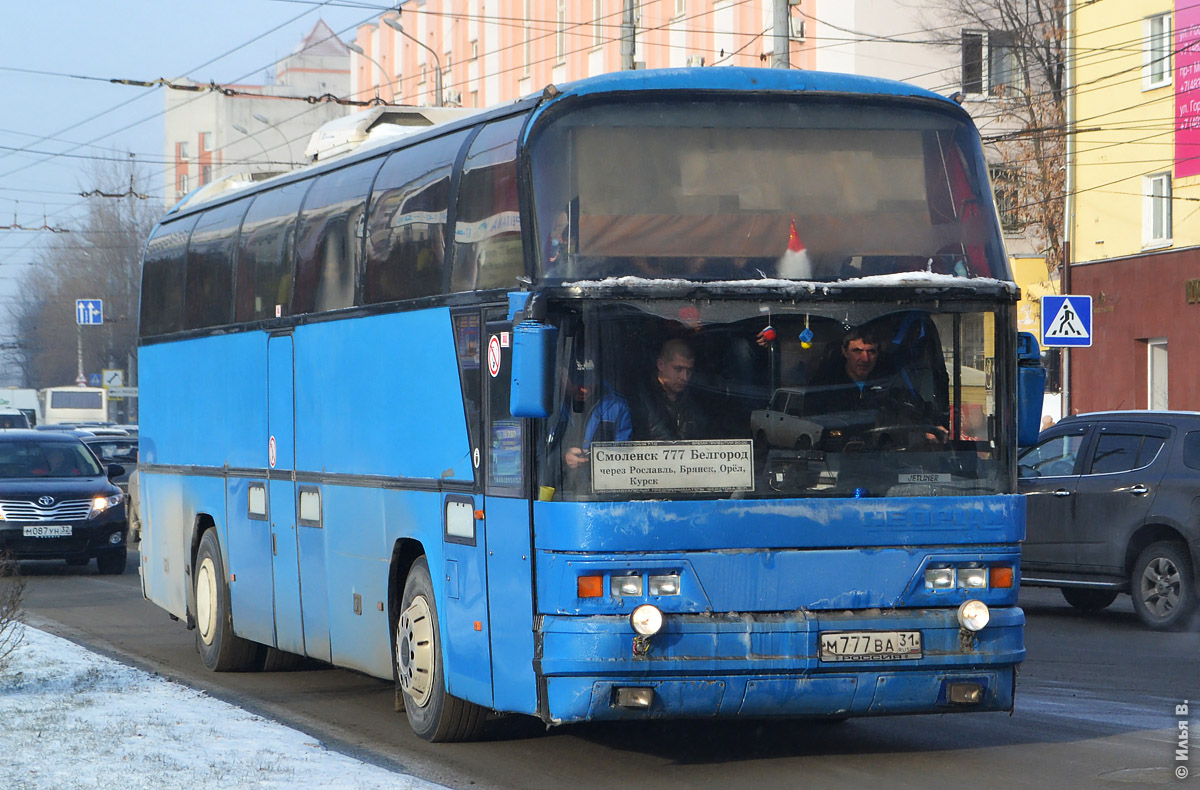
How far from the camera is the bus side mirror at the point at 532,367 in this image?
758 cm

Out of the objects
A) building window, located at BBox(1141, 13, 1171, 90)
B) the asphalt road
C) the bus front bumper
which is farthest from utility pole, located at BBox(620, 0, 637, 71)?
the bus front bumper

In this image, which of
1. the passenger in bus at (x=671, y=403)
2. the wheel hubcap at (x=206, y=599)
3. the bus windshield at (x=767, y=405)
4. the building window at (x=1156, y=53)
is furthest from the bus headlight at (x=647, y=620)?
the building window at (x=1156, y=53)

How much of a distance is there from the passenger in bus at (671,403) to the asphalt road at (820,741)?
162 centimetres

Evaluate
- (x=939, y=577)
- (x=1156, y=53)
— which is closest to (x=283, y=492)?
(x=939, y=577)

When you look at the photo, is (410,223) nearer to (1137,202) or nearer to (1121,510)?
(1121,510)

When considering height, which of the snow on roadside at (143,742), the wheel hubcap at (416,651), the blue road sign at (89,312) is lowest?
the snow on roadside at (143,742)

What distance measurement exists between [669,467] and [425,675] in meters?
2.21

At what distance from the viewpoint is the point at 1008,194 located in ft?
140

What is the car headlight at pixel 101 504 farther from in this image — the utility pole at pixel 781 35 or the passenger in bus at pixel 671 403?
the passenger in bus at pixel 671 403

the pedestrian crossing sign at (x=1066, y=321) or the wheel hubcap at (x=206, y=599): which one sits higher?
the pedestrian crossing sign at (x=1066, y=321)

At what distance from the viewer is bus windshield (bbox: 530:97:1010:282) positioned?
315 inches

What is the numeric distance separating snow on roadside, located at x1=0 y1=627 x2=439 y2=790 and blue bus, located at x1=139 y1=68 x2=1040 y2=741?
0.93m

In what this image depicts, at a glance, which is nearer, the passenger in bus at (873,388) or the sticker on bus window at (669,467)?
the sticker on bus window at (669,467)

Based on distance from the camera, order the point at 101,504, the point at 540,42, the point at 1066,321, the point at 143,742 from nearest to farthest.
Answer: the point at 143,742 < the point at 101,504 < the point at 1066,321 < the point at 540,42
